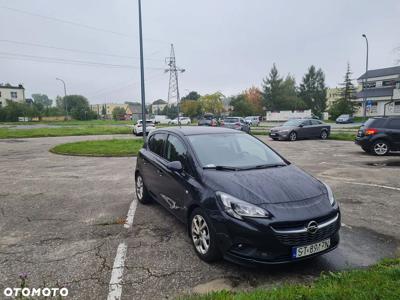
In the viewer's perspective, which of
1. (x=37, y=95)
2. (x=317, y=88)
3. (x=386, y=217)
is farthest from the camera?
(x=37, y=95)

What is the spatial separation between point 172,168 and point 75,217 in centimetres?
232

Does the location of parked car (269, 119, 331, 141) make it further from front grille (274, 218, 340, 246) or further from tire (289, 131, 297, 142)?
front grille (274, 218, 340, 246)

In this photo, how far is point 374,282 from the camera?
3012 millimetres

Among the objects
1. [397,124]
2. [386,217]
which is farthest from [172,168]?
[397,124]

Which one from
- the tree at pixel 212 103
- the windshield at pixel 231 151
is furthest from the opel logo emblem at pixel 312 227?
the tree at pixel 212 103

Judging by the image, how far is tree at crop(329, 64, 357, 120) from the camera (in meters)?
58.3

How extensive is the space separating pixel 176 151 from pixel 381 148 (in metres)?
11.4

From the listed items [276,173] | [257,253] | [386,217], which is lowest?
[386,217]

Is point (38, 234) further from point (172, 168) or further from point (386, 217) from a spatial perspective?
point (386, 217)

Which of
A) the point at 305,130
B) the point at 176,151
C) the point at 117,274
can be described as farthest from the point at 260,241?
the point at 305,130

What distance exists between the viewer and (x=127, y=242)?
434 cm

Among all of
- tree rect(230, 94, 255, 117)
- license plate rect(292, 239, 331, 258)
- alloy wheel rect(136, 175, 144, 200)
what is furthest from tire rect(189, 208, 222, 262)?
tree rect(230, 94, 255, 117)

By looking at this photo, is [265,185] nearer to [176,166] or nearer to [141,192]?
[176,166]

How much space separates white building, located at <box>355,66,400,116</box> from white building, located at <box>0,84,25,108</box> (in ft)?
326
